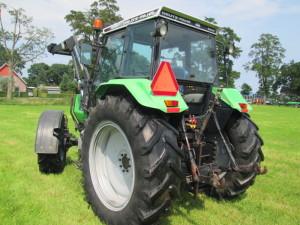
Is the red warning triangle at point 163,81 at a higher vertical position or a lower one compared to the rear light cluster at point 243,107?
higher

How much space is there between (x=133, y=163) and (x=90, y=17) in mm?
31802

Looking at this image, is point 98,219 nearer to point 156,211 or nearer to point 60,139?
point 156,211

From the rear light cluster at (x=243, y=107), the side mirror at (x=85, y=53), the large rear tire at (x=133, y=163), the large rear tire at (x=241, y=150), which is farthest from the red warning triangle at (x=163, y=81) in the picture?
the side mirror at (x=85, y=53)

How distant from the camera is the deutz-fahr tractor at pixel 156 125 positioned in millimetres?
2672

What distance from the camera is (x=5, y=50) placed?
1280 inches

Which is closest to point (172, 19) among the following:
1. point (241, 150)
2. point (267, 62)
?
point (241, 150)

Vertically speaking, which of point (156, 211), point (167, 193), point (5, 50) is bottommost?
point (156, 211)

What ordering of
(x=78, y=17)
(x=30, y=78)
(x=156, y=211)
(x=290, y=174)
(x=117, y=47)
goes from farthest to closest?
1. (x=30, y=78)
2. (x=78, y=17)
3. (x=290, y=174)
4. (x=117, y=47)
5. (x=156, y=211)

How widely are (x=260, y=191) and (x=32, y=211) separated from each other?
→ 3478 mm

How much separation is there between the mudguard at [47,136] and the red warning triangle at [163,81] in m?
2.50

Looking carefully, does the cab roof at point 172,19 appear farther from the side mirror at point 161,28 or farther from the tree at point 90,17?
the tree at point 90,17

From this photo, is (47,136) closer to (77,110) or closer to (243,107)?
(77,110)

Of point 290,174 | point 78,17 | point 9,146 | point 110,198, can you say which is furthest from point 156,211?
point 78,17

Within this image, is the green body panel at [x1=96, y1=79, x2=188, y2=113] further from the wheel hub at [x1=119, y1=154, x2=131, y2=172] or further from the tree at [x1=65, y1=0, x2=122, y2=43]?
the tree at [x1=65, y1=0, x2=122, y2=43]
